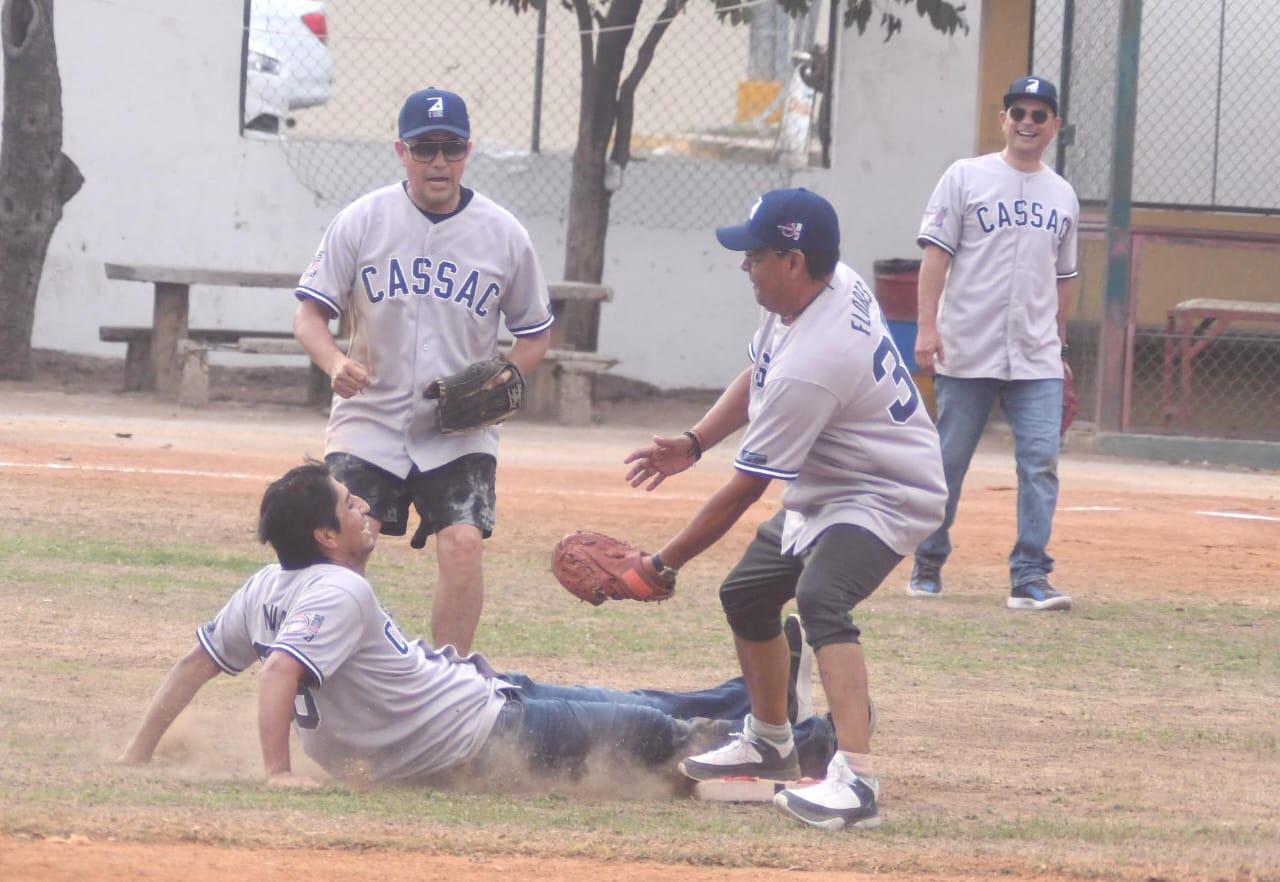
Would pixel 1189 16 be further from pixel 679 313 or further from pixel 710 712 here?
pixel 710 712

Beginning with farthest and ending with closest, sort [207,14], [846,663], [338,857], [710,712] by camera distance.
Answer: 1. [207,14]
2. [710,712]
3. [846,663]
4. [338,857]

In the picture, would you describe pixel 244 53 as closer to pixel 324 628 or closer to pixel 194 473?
pixel 194 473

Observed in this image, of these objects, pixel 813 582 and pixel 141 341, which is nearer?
pixel 813 582

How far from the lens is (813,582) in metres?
4.66

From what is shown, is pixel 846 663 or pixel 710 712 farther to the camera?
pixel 710 712

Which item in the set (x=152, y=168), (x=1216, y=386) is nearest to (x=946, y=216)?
(x=1216, y=386)

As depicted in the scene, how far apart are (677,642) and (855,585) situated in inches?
98.8

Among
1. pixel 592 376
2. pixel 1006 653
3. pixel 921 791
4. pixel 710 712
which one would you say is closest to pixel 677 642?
pixel 1006 653

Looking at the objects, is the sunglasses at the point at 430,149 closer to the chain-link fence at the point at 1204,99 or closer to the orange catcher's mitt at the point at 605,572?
the orange catcher's mitt at the point at 605,572

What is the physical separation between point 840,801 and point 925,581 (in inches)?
154

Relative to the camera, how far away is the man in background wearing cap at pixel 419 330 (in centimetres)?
581

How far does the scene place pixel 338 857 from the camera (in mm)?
3977

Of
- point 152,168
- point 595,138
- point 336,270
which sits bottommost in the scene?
point 336,270

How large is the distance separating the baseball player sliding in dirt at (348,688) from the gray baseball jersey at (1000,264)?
11.5 ft
